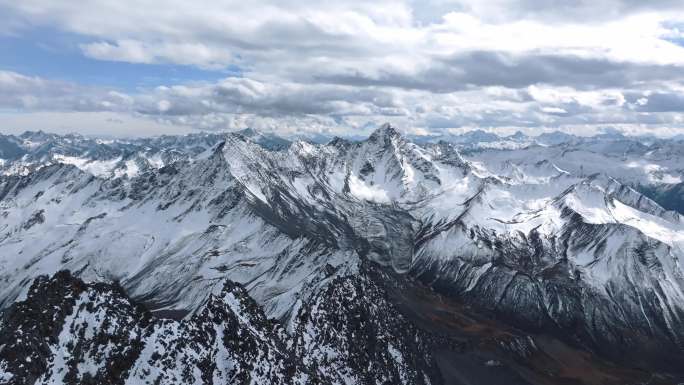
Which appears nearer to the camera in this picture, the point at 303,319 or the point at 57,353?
the point at 57,353

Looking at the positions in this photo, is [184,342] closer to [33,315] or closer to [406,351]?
[33,315]

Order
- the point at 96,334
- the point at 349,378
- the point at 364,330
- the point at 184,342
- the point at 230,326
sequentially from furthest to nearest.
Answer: the point at 364,330
the point at 349,378
the point at 230,326
the point at 184,342
the point at 96,334

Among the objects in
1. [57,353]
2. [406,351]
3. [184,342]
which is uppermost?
[57,353]

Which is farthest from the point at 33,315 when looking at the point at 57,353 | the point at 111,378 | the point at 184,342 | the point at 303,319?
the point at 303,319

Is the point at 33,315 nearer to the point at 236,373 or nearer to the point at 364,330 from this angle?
the point at 236,373

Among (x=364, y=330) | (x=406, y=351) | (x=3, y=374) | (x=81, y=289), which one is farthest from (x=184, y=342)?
(x=406, y=351)

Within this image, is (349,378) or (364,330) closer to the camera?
(349,378)

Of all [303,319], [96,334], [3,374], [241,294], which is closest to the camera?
[3,374]

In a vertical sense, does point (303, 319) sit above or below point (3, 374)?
below

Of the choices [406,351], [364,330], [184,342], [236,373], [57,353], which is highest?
[57,353]
